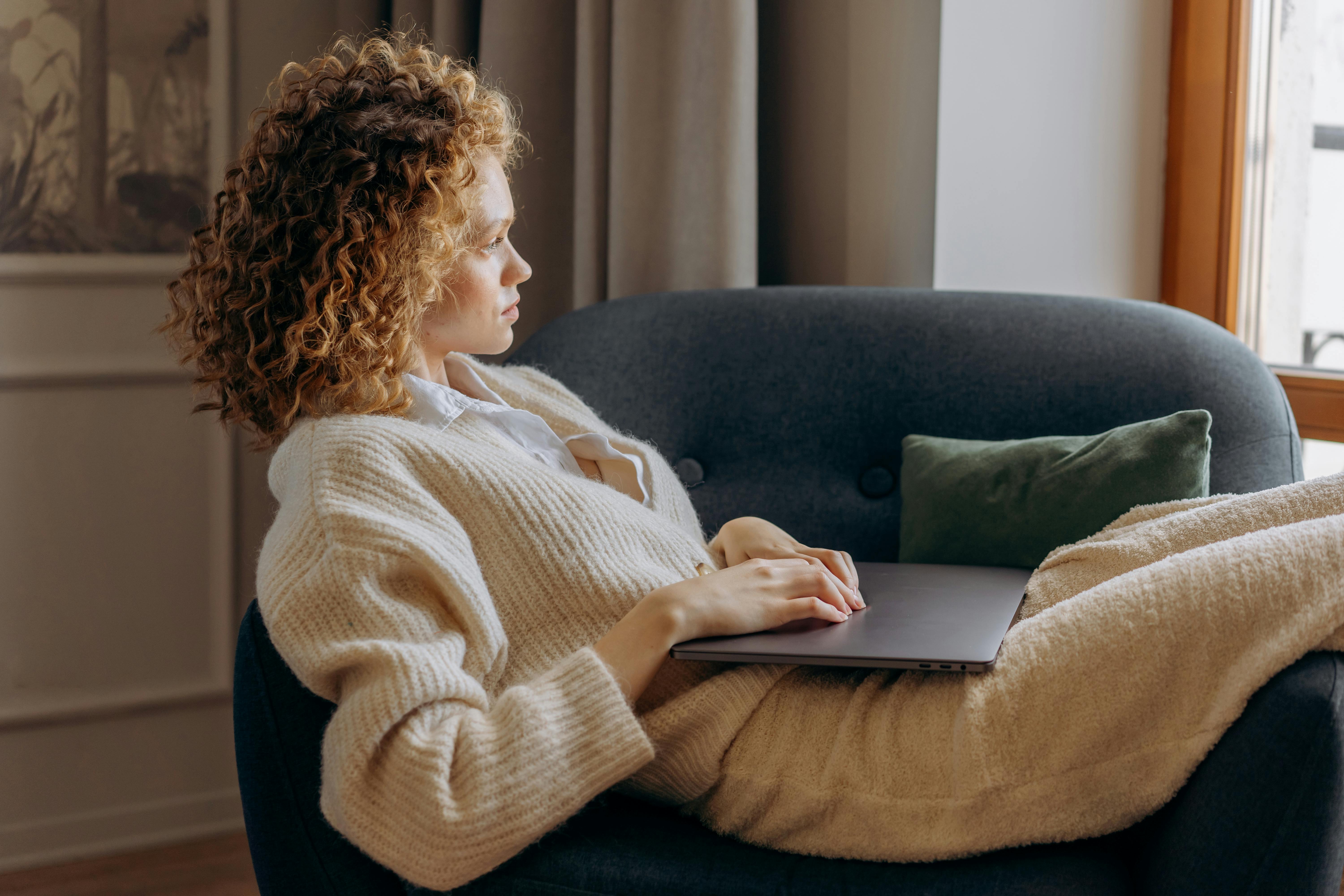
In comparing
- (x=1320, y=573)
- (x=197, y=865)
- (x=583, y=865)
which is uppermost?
(x=1320, y=573)

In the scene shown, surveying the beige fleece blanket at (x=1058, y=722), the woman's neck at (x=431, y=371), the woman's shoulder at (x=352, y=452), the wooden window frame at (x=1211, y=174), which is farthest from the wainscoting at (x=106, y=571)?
the wooden window frame at (x=1211, y=174)

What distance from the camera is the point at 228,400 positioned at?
1.06 meters

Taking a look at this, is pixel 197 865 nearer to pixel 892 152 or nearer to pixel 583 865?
pixel 583 865

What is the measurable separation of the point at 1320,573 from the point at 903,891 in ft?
1.17

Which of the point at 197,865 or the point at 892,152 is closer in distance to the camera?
the point at 892,152

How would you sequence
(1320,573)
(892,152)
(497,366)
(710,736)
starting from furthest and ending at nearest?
(892,152) < (497,366) < (710,736) < (1320,573)

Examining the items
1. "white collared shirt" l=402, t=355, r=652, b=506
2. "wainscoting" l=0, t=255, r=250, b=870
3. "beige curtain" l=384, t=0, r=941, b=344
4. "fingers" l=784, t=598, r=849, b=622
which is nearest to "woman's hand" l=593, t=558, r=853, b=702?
"fingers" l=784, t=598, r=849, b=622

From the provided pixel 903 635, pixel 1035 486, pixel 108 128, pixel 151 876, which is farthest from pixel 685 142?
pixel 151 876

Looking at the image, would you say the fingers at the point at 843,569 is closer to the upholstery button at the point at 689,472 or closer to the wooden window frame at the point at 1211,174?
the upholstery button at the point at 689,472

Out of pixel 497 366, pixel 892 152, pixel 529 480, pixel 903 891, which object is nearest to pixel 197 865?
pixel 497 366

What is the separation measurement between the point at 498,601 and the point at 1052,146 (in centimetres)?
125

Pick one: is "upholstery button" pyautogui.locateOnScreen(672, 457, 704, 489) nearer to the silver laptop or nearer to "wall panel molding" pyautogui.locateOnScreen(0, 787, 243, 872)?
the silver laptop

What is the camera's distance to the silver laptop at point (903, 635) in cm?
82

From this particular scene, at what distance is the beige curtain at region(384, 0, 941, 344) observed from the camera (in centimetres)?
164
